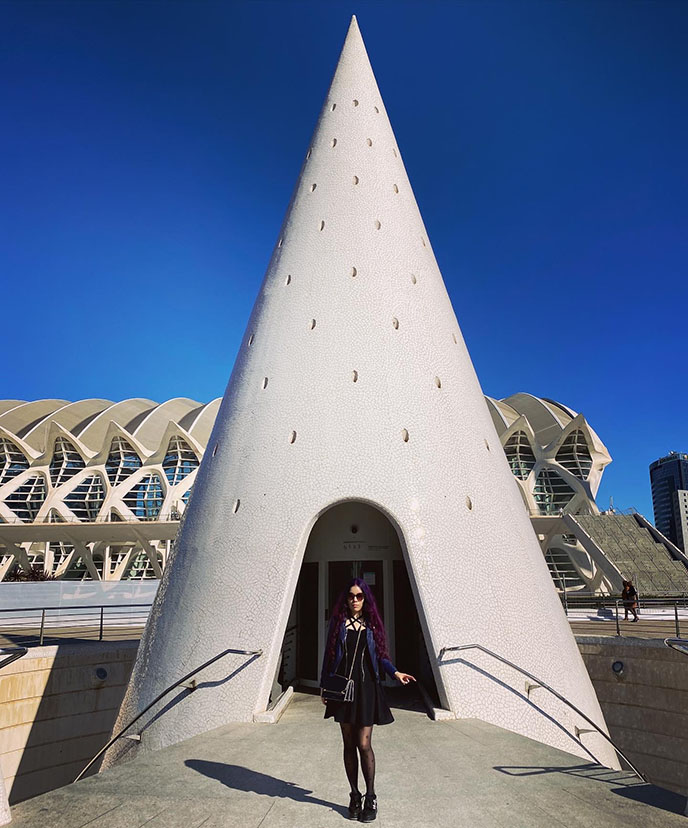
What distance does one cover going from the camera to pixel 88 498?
152 ft

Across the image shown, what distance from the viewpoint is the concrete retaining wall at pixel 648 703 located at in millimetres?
8359

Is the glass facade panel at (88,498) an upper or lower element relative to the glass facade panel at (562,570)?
upper

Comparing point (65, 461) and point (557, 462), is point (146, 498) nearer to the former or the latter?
point (65, 461)

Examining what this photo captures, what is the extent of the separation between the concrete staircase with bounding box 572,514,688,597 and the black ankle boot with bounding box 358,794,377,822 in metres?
21.4

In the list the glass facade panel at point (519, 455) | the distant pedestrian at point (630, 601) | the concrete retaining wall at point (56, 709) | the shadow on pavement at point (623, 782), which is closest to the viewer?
the shadow on pavement at point (623, 782)

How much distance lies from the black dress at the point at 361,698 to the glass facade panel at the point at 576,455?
1699 inches

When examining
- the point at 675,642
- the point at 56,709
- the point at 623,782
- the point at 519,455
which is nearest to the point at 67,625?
the point at 56,709

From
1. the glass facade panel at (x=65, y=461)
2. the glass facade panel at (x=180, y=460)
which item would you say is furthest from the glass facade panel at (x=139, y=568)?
the glass facade panel at (x=65, y=461)

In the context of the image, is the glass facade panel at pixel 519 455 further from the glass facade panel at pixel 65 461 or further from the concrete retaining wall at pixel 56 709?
the concrete retaining wall at pixel 56 709

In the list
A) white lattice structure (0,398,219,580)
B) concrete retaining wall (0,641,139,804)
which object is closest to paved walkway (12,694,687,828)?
concrete retaining wall (0,641,139,804)

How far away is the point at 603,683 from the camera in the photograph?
932cm

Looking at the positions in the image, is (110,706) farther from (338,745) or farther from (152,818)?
(152,818)

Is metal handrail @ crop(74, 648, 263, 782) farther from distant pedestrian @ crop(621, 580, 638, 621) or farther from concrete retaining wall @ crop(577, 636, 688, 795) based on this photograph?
distant pedestrian @ crop(621, 580, 638, 621)

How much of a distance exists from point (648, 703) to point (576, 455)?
1473 inches
